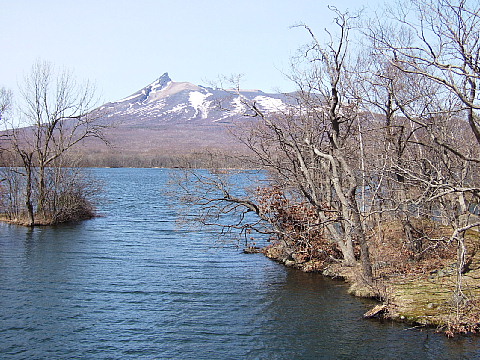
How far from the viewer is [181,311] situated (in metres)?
15.6

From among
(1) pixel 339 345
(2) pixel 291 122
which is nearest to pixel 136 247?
(2) pixel 291 122

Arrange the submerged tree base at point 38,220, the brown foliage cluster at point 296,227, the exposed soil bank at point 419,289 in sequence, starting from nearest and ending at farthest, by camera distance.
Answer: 1. the exposed soil bank at point 419,289
2. the brown foliage cluster at point 296,227
3. the submerged tree base at point 38,220

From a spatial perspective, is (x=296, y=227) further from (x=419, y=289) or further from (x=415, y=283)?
(x=419, y=289)

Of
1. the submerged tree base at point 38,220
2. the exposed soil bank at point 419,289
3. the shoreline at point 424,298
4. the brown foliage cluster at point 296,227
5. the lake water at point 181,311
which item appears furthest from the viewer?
the submerged tree base at point 38,220

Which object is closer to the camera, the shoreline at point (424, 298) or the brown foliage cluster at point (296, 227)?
the shoreline at point (424, 298)

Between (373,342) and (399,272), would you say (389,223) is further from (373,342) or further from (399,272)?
(373,342)

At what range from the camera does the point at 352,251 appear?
20109mm

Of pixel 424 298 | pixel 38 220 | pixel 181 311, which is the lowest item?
pixel 181 311

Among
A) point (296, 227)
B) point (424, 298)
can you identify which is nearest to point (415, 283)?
point (424, 298)

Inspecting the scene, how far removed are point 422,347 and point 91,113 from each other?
105 ft

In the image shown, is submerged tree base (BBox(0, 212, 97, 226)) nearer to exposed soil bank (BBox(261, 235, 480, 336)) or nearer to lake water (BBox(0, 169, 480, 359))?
lake water (BBox(0, 169, 480, 359))

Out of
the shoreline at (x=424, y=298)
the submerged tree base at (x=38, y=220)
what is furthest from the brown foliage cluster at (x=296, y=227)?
the submerged tree base at (x=38, y=220)

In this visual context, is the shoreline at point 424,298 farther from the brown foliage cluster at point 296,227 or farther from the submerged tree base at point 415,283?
the brown foliage cluster at point 296,227

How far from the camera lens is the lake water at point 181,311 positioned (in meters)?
12.6
